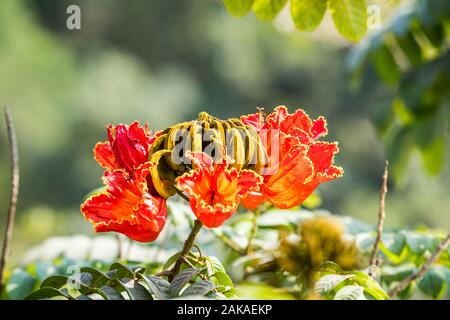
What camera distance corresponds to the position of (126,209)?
65 cm

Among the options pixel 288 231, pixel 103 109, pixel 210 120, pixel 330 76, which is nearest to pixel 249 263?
pixel 288 231

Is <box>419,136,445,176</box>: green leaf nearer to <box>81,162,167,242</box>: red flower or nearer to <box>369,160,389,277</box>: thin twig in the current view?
<box>369,160,389,277</box>: thin twig

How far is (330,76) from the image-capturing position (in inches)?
333

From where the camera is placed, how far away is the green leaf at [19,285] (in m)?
0.89

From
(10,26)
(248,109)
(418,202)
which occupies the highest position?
(10,26)

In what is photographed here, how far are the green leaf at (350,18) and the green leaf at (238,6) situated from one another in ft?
0.31

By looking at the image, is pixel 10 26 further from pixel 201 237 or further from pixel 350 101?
pixel 201 237

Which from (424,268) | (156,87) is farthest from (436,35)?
(156,87)

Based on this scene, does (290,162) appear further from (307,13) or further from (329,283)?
(307,13)

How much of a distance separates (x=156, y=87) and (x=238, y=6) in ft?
22.8

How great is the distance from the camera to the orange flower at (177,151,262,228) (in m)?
0.61

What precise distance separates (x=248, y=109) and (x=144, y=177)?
729cm

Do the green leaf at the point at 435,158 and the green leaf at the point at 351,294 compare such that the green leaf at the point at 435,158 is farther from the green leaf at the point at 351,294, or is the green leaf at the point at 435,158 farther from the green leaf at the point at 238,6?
the green leaf at the point at 351,294

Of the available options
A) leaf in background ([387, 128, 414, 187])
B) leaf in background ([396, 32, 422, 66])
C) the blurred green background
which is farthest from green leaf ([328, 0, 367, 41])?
the blurred green background
